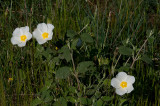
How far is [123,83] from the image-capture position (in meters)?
1.49

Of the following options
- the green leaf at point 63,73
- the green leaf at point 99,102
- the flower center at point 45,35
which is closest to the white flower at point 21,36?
the flower center at point 45,35

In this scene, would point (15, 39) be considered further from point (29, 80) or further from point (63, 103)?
point (63, 103)

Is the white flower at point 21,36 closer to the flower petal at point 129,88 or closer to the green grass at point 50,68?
the green grass at point 50,68

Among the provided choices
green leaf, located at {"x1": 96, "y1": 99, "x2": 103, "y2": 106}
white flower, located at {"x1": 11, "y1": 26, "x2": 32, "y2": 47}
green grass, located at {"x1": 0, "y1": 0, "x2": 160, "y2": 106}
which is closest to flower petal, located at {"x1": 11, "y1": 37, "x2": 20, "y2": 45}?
white flower, located at {"x1": 11, "y1": 26, "x2": 32, "y2": 47}

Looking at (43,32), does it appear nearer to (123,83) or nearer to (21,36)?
(21,36)

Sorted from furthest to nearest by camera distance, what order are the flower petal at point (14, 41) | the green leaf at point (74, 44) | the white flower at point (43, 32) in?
the flower petal at point (14, 41), the white flower at point (43, 32), the green leaf at point (74, 44)

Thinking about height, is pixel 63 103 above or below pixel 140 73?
below

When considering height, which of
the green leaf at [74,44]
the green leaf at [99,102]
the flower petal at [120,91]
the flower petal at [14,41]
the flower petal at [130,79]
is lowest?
the green leaf at [99,102]

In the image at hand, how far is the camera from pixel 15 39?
1.71 metres

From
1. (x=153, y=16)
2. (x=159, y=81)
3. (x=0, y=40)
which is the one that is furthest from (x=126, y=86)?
(x=153, y=16)

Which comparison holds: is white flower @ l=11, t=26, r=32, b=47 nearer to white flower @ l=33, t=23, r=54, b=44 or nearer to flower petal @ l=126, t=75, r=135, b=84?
white flower @ l=33, t=23, r=54, b=44

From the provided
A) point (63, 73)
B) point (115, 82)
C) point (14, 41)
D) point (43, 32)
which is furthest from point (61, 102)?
point (14, 41)

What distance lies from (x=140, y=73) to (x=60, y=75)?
2.72ft

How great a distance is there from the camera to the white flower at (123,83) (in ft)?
4.78
